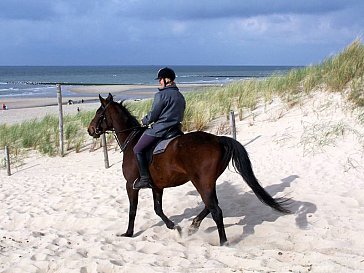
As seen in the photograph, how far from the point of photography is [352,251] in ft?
16.9

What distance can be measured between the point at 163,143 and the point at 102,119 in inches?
49.9

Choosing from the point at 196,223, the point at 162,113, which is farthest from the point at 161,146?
the point at 196,223

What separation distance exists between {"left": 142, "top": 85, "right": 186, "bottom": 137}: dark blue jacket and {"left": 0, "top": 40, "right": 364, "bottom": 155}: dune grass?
5759 mm

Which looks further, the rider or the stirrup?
the stirrup

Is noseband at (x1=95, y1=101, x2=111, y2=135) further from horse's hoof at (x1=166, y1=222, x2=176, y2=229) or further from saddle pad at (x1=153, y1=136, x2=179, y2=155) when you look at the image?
horse's hoof at (x1=166, y1=222, x2=176, y2=229)

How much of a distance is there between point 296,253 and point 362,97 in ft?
22.3

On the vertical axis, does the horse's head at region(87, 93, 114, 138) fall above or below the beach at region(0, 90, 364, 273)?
above

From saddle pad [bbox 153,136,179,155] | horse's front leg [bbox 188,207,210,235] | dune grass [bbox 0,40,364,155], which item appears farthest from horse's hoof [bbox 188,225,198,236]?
dune grass [bbox 0,40,364,155]

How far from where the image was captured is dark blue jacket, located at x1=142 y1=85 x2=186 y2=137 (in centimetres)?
590

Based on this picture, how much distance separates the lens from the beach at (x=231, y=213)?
4.98m

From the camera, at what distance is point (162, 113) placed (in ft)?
19.6

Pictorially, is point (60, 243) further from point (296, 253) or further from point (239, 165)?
point (296, 253)

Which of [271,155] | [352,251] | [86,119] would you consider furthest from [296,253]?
[86,119]

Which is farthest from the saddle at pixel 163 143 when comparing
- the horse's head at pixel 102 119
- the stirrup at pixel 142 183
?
the horse's head at pixel 102 119
